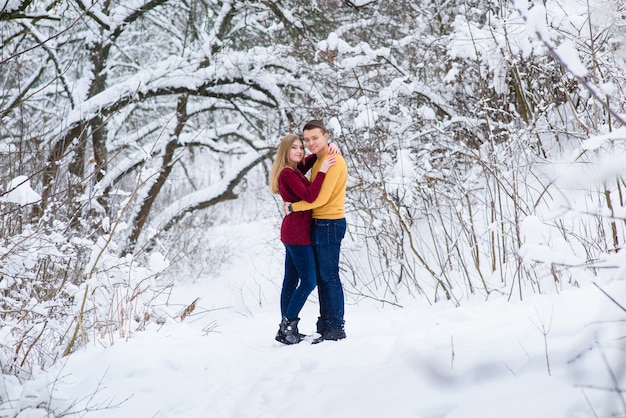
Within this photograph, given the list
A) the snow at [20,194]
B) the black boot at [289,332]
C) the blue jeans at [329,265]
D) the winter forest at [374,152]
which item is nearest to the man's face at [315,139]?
the blue jeans at [329,265]

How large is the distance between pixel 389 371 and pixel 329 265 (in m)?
1.25

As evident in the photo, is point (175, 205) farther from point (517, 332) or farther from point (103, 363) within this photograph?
point (517, 332)

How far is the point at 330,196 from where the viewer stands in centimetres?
336

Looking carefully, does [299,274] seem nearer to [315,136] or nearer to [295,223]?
[295,223]

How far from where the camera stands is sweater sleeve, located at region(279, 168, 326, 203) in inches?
129

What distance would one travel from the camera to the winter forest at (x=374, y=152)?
2447 millimetres

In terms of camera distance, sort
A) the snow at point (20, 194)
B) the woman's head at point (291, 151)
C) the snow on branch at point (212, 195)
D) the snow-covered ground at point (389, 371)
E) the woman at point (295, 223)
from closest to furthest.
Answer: the snow-covered ground at point (389, 371), the snow at point (20, 194), the woman at point (295, 223), the woman's head at point (291, 151), the snow on branch at point (212, 195)

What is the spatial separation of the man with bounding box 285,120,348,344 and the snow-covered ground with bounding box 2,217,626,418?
0.77ft

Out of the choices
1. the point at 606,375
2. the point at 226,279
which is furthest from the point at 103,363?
the point at 226,279

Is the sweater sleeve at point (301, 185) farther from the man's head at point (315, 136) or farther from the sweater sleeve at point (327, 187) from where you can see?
the man's head at point (315, 136)

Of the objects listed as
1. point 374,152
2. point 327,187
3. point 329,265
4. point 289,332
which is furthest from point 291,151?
point 374,152

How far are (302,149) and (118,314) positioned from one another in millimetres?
1607

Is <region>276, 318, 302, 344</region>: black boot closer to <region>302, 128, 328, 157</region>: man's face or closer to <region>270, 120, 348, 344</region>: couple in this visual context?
<region>270, 120, 348, 344</region>: couple

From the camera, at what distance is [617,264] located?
3.95ft
